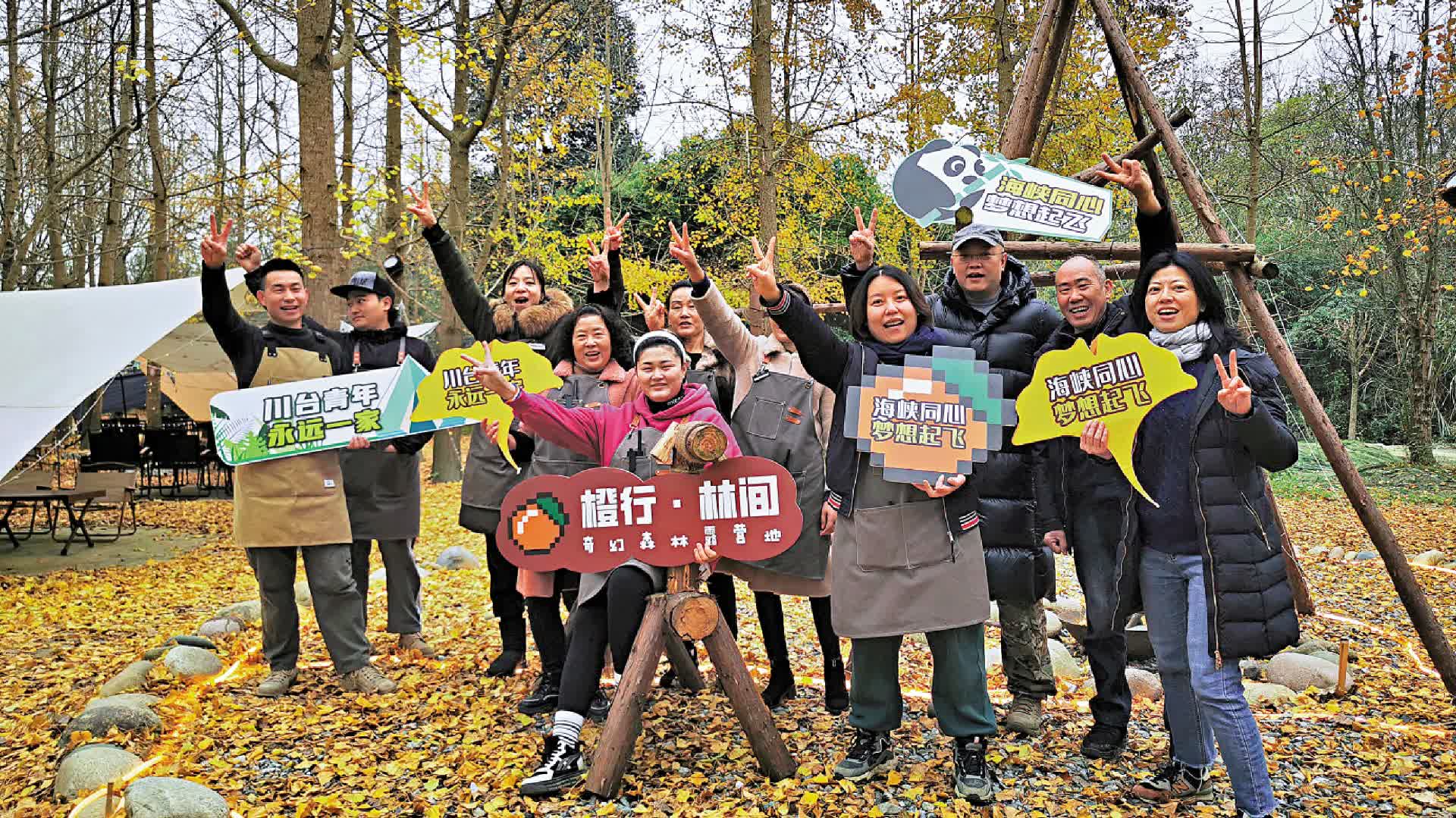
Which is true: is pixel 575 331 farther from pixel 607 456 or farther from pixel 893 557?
pixel 893 557

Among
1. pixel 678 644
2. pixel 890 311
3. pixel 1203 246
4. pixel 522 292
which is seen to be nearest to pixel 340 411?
pixel 522 292

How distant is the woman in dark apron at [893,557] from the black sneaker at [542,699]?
1.45 m

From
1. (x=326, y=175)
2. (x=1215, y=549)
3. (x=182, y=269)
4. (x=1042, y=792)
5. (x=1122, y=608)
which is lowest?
(x=1042, y=792)

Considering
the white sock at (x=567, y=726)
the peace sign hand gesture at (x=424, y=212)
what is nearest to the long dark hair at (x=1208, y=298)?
the white sock at (x=567, y=726)

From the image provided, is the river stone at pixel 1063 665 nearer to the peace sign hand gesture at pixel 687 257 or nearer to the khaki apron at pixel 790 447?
the khaki apron at pixel 790 447

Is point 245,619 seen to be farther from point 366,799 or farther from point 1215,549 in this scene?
point 1215,549

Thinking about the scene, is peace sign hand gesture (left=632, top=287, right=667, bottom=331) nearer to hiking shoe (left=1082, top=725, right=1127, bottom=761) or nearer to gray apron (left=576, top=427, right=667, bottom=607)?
gray apron (left=576, top=427, right=667, bottom=607)

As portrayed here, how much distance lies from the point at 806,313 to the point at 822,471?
0.99 m

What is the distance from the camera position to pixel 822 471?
3949 mm

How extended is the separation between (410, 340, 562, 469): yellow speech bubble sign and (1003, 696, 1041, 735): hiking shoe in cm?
246

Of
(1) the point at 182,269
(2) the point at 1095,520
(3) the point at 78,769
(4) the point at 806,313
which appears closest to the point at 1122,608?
(2) the point at 1095,520

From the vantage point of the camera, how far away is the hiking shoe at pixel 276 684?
14.3 feet

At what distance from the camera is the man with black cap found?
4.82 metres

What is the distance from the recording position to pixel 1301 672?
4.68 m
